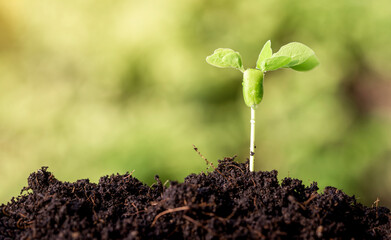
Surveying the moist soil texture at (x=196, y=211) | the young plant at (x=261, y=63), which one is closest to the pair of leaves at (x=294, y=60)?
the young plant at (x=261, y=63)

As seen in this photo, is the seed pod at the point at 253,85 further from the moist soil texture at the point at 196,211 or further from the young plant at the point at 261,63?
the moist soil texture at the point at 196,211

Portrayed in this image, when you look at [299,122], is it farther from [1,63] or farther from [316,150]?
[1,63]

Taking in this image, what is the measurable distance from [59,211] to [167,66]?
1424mm

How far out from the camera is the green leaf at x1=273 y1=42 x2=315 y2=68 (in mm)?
1077

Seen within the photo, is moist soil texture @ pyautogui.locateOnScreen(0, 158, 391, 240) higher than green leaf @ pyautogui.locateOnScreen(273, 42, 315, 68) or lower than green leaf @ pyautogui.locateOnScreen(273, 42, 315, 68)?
lower

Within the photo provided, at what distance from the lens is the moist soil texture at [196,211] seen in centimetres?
86

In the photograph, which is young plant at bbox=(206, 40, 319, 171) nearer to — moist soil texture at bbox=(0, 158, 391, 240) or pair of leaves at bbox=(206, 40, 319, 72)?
pair of leaves at bbox=(206, 40, 319, 72)

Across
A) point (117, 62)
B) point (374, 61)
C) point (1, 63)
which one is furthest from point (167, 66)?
point (374, 61)

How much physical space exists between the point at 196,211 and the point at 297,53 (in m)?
0.51

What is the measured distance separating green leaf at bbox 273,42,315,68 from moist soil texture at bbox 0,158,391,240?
307 millimetres

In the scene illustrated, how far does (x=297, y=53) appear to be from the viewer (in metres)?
1.09

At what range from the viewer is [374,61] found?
2271 millimetres

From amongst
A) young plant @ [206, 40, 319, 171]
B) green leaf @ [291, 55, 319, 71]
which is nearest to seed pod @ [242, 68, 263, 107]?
young plant @ [206, 40, 319, 171]

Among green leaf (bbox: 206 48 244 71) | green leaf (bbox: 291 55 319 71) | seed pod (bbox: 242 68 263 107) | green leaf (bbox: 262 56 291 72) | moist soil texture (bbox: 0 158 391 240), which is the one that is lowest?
moist soil texture (bbox: 0 158 391 240)
